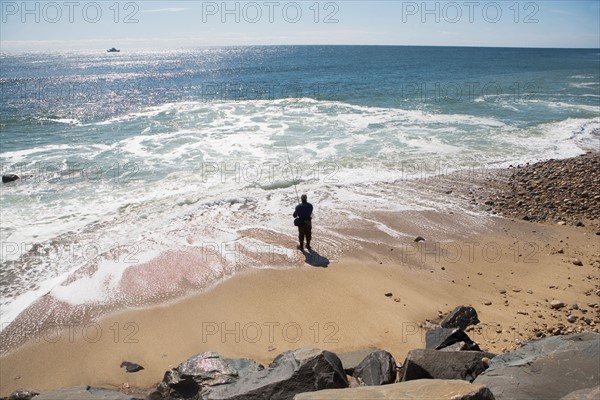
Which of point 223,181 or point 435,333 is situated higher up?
point 223,181

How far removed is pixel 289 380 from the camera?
17.5ft

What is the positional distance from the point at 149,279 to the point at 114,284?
73 cm

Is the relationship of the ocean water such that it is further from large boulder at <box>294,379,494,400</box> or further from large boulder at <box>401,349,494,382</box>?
large boulder at <box>294,379,494,400</box>

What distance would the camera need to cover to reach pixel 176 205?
43.8ft

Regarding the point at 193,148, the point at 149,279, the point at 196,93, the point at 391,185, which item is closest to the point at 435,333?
the point at 149,279

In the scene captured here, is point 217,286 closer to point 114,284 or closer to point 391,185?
point 114,284

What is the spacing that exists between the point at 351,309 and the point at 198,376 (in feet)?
11.2

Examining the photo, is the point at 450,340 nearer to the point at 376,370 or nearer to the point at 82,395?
the point at 376,370

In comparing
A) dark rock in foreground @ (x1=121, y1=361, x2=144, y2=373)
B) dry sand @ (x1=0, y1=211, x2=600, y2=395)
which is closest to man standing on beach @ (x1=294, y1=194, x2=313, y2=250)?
dry sand @ (x1=0, y1=211, x2=600, y2=395)

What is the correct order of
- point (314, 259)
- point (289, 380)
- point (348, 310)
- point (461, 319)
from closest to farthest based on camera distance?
point (289, 380) → point (461, 319) → point (348, 310) → point (314, 259)

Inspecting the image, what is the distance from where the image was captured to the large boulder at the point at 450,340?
21.2ft

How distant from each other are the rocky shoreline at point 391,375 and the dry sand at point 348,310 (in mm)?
827

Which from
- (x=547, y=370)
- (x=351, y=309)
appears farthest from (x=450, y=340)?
(x=351, y=309)

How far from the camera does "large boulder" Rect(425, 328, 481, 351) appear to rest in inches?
254
